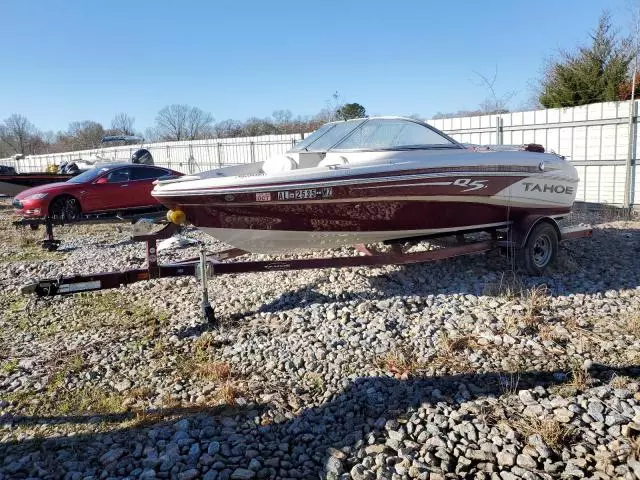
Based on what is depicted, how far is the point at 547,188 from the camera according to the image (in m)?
7.02

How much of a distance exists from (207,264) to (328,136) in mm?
2448

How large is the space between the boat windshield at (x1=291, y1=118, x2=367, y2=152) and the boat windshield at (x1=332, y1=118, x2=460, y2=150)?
12 cm

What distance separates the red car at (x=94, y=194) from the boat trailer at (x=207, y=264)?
640 cm

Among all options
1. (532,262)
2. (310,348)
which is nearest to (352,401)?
(310,348)

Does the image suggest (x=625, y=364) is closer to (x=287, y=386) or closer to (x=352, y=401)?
(x=352, y=401)

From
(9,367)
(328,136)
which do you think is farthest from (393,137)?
(9,367)

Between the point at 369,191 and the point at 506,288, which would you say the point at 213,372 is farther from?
the point at 506,288

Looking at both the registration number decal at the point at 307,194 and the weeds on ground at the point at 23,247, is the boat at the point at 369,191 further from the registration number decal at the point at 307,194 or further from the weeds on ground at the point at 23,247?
the weeds on ground at the point at 23,247

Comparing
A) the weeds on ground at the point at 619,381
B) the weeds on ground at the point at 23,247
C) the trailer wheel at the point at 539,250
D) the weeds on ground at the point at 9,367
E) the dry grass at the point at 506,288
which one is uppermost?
the trailer wheel at the point at 539,250

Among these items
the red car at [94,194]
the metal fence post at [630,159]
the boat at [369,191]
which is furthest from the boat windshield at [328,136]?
the metal fence post at [630,159]

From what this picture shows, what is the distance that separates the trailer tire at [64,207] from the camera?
11.3 m

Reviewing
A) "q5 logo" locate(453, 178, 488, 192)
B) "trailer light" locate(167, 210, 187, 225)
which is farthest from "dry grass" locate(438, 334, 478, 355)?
"trailer light" locate(167, 210, 187, 225)

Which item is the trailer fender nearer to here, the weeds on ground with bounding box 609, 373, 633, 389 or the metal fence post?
the weeds on ground with bounding box 609, 373, 633, 389

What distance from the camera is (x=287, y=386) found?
4.02 metres
